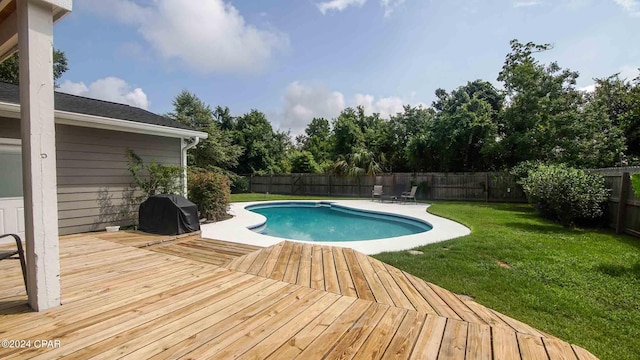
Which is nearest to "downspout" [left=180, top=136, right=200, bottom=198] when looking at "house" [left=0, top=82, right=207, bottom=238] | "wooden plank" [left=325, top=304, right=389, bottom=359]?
"house" [left=0, top=82, right=207, bottom=238]

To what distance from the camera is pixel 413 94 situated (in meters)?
17.5

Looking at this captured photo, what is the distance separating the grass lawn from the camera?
2311 millimetres

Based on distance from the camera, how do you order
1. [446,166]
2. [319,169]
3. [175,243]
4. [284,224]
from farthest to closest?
1. [319,169]
2. [446,166]
3. [284,224]
4. [175,243]

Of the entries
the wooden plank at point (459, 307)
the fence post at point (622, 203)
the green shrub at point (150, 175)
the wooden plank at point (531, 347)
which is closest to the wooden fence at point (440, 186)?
the fence post at point (622, 203)

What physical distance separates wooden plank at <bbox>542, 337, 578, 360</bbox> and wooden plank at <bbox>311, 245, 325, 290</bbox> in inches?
64.3

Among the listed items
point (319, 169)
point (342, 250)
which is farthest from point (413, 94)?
point (342, 250)

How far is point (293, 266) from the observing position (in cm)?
330

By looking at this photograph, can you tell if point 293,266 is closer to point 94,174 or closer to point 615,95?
point 94,174

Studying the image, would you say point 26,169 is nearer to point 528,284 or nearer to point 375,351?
point 375,351

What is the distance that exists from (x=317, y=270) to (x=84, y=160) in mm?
5083

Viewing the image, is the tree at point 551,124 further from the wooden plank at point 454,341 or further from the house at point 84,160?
the house at point 84,160

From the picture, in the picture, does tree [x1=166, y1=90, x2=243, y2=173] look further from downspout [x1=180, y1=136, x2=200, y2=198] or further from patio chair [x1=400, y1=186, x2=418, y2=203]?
patio chair [x1=400, y1=186, x2=418, y2=203]

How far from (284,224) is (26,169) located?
26.3 ft

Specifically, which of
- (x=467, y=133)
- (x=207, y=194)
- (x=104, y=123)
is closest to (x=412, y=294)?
(x=104, y=123)
